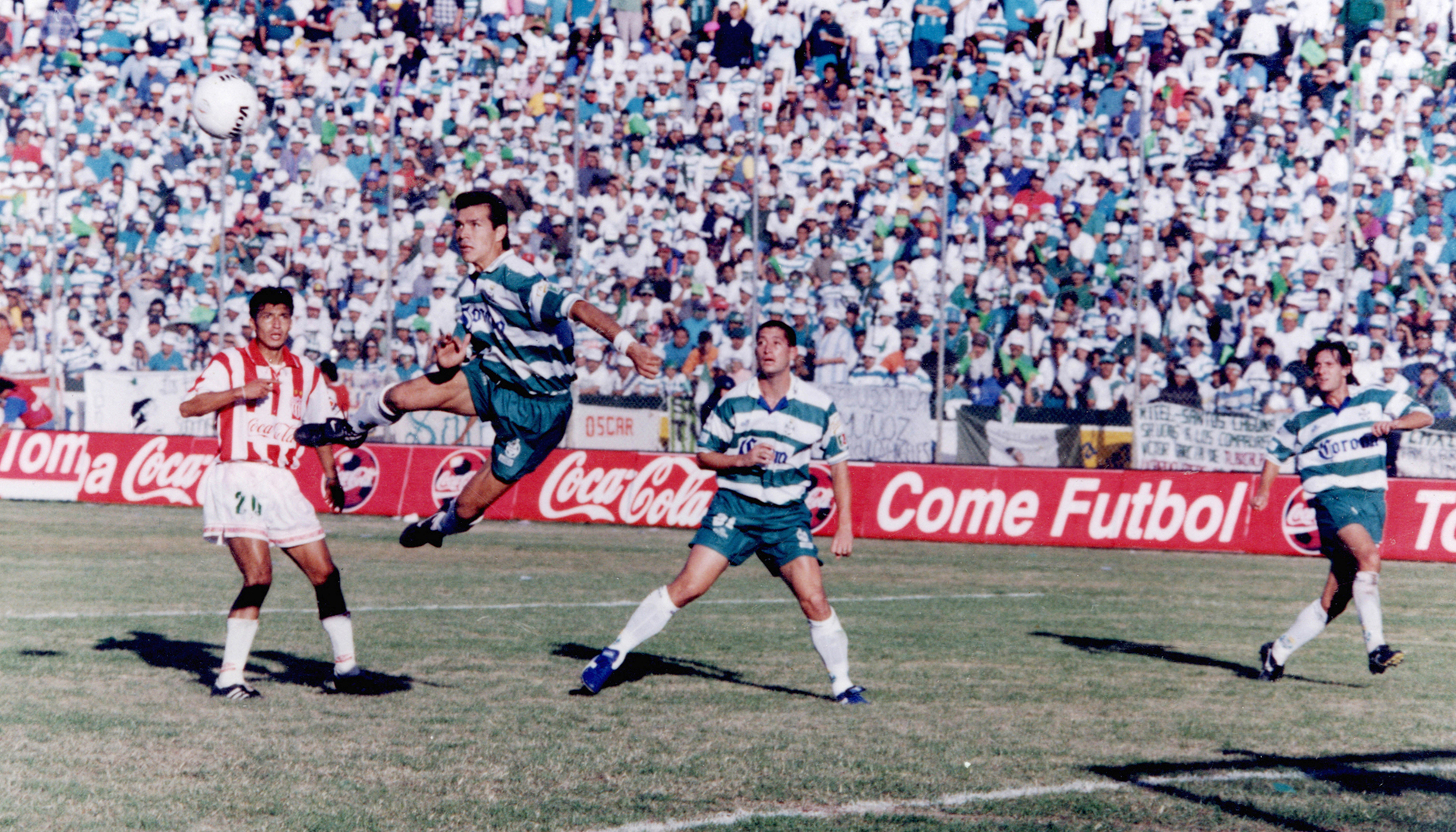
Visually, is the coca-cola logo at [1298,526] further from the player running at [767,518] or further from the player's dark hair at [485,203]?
the player's dark hair at [485,203]

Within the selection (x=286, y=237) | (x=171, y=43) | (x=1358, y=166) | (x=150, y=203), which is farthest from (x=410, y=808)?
(x=171, y=43)

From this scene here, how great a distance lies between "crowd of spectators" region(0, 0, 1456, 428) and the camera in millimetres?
19578

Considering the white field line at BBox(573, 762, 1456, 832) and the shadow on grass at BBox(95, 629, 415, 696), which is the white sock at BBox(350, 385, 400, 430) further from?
the white field line at BBox(573, 762, 1456, 832)

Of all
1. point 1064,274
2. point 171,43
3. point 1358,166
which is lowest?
point 1064,274

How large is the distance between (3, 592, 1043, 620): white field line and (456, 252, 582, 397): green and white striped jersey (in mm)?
4796

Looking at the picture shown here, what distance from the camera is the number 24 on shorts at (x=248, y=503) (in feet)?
27.7

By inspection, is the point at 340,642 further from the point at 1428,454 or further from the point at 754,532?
the point at 1428,454


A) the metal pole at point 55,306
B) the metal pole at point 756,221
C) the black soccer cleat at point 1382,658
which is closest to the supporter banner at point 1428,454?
the metal pole at point 756,221

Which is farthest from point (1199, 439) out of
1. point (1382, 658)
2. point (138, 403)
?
point (138, 403)

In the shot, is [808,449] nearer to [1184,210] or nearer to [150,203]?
[1184,210]

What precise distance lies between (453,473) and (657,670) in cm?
1191

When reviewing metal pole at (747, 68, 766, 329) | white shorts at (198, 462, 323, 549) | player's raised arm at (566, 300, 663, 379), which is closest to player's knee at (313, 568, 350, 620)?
white shorts at (198, 462, 323, 549)

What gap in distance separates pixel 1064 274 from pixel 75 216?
52.6 ft

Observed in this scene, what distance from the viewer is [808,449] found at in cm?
867
